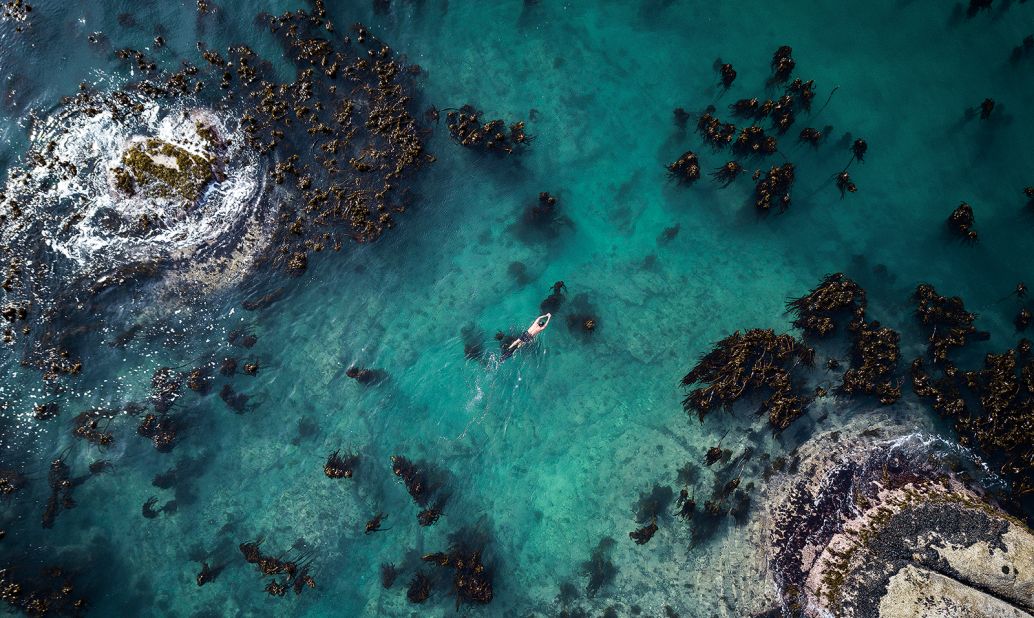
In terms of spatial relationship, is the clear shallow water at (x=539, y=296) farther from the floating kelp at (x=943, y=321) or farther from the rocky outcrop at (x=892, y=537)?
the rocky outcrop at (x=892, y=537)

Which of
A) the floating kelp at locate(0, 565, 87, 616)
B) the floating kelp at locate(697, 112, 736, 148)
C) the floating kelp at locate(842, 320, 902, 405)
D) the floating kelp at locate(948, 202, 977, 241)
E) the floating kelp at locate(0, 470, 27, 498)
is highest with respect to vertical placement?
the floating kelp at locate(948, 202, 977, 241)

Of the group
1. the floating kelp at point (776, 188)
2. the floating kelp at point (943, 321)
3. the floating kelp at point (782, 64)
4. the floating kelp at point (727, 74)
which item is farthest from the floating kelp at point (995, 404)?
the floating kelp at point (727, 74)

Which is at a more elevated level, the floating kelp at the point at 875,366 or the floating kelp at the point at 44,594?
the floating kelp at the point at 875,366

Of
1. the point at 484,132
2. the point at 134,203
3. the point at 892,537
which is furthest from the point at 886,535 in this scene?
the point at 134,203

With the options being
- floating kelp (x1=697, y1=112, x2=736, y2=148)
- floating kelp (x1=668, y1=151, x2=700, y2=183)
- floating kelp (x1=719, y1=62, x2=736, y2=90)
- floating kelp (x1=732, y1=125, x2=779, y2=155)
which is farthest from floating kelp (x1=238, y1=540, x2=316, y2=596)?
floating kelp (x1=719, y1=62, x2=736, y2=90)

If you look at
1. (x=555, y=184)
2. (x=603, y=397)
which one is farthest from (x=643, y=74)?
(x=603, y=397)

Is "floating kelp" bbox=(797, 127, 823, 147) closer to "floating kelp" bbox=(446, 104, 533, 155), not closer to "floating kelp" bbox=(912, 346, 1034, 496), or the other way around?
"floating kelp" bbox=(912, 346, 1034, 496)
